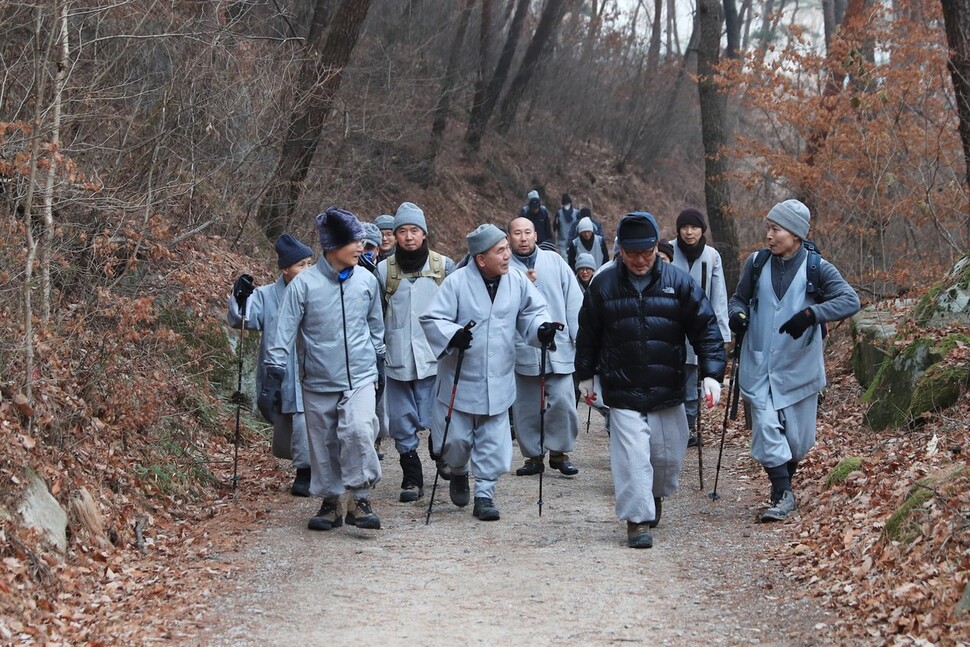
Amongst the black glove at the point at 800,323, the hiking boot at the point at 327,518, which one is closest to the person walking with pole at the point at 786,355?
the black glove at the point at 800,323

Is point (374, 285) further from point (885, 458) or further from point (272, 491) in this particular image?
point (885, 458)

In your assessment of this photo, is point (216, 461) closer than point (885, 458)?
No

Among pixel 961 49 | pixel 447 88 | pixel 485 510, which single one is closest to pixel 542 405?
pixel 485 510

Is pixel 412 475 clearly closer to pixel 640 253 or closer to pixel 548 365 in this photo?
pixel 548 365

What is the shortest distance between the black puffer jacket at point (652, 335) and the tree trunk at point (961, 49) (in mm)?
5620

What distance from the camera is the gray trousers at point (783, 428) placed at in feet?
26.7

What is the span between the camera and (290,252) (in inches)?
372

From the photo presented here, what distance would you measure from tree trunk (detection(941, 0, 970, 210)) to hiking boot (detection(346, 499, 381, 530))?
24.2 ft

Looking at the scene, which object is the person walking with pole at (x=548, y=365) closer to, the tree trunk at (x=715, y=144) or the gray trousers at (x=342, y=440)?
the gray trousers at (x=342, y=440)

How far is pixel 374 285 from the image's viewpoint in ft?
27.6

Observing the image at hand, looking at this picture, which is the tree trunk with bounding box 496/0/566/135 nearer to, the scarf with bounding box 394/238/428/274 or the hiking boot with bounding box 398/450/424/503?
the scarf with bounding box 394/238/428/274

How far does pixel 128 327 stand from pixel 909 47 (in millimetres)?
11474

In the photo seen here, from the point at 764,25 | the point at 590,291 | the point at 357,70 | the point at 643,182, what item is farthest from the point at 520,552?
the point at 764,25

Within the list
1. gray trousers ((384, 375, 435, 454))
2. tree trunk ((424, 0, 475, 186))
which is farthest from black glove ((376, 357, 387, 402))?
tree trunk ((424, 0, 475, 186))
